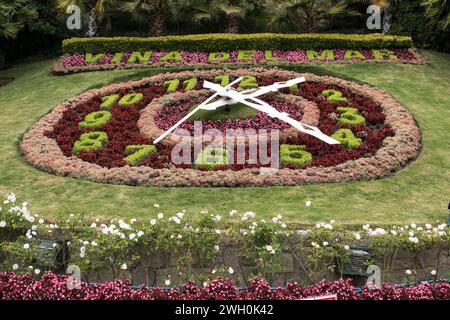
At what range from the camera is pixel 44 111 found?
621 inches

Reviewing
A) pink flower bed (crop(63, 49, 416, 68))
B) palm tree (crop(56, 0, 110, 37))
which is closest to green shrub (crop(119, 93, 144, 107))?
pink flower bed (crop(63, 49, 416, 68))

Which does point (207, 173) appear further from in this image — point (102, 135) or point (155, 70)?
point (155, 70)

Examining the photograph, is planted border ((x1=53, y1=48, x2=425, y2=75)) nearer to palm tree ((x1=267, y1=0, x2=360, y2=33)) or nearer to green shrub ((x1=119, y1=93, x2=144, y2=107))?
palm tree ((x1=267, y1=0, x2=360, y2=33))

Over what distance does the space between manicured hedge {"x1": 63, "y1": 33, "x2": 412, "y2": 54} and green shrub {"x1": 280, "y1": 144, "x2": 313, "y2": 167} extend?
8.30 meters

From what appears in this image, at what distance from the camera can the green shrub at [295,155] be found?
38.7ft

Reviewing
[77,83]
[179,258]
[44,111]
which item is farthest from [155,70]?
[179,258]

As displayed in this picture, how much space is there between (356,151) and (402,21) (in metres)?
11.1

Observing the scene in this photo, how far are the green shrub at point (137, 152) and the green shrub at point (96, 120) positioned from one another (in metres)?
1.76

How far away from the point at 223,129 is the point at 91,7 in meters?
10.4

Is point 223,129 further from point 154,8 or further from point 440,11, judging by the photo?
point 440,11

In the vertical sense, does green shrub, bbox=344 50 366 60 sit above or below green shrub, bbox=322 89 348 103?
above

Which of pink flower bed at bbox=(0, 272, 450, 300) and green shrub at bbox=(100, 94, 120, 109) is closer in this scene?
pink flower bed at bbox=(0, 272, 450, 300)

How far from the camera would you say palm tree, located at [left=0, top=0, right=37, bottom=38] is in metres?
19.6

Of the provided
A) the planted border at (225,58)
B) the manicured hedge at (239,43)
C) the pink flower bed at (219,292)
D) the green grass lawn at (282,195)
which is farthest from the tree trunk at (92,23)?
the pink flower bed at (219,292)
